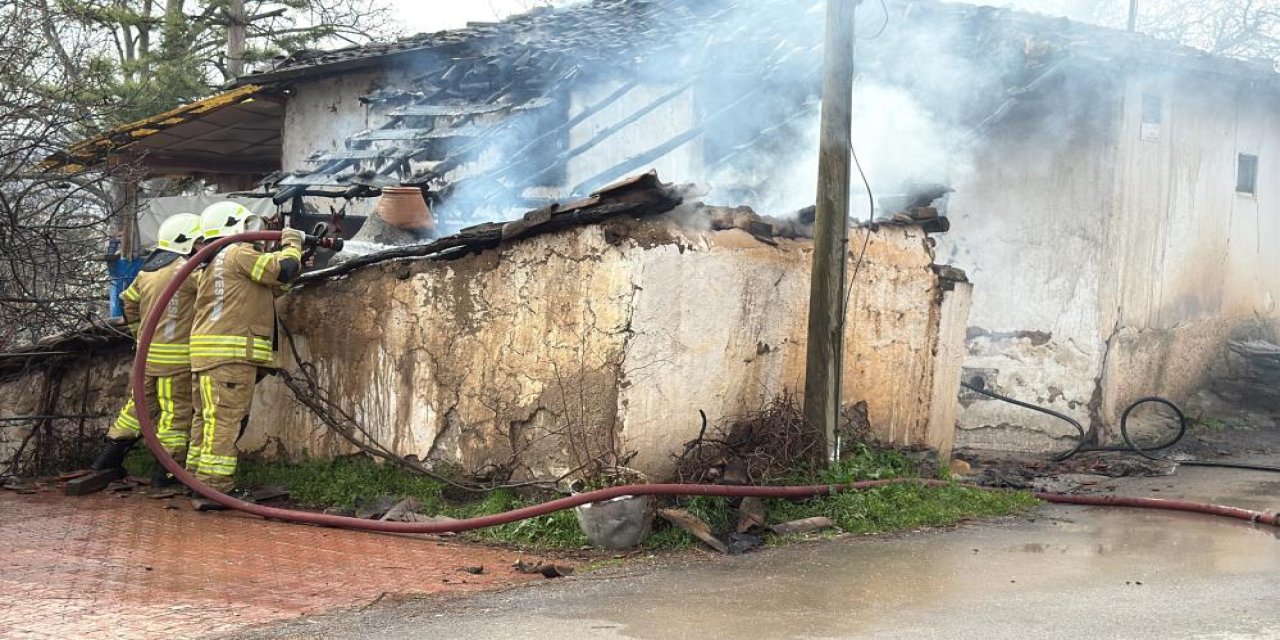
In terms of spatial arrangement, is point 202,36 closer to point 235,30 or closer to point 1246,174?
point 235,30

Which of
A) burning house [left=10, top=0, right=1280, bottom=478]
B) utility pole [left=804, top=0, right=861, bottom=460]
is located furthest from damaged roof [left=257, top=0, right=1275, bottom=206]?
utility pole [left=804, top=0, right=861, bottom=460]

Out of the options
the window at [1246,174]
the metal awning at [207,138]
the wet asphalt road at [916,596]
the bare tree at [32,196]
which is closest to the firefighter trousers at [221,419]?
the bare tree at [32,196]

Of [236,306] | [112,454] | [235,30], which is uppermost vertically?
[235,30]

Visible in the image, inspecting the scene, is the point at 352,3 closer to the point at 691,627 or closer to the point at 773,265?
the point at 773,265

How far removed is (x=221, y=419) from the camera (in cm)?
780

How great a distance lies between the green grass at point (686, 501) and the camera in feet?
22.6

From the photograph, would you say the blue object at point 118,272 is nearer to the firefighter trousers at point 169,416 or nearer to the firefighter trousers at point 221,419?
the firefighter trousers at point 169,416

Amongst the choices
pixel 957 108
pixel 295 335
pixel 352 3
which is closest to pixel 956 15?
pixel 957 108

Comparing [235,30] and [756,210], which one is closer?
[756,210]

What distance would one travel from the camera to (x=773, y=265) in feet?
25.6

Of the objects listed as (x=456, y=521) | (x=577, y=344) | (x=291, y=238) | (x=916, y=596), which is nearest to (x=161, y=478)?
(x=291, y=238)

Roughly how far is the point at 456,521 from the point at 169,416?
2.59 m

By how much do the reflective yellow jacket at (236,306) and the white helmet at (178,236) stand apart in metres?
0.66

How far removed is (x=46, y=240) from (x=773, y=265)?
550cm
